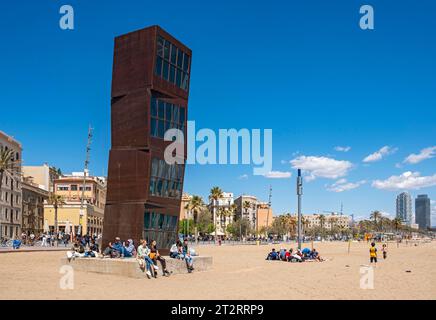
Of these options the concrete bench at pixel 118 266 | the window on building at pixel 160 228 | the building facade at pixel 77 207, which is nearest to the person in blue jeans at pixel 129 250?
the window on building at pixel 160 228

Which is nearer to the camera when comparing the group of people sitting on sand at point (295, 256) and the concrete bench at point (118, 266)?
the concrete bench at point (118, 266)

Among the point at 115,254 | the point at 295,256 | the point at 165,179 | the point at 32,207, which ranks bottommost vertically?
the point at 295,256

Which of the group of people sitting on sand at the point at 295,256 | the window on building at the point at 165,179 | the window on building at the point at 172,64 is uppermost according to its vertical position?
the window on building at the point at 172,64

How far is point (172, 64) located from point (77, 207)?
66726 mm

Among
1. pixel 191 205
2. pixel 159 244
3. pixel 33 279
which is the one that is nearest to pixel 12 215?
pixel 191 205

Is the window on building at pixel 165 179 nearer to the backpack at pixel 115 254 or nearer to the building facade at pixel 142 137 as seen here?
the building facade at pixel 142 137

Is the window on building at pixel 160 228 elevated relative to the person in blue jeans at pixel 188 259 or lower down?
elevated

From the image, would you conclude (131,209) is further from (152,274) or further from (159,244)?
(152,274)

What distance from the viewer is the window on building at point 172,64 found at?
90.7 feet

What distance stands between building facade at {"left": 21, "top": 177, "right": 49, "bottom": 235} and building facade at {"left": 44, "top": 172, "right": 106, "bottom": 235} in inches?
61.3

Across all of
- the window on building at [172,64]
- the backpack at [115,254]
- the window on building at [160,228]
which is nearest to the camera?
the backpack at [115,254]

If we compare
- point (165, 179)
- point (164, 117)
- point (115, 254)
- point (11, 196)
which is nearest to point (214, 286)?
point (115, 254)

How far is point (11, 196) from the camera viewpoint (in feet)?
244

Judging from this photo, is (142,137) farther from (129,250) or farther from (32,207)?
(32,207)
